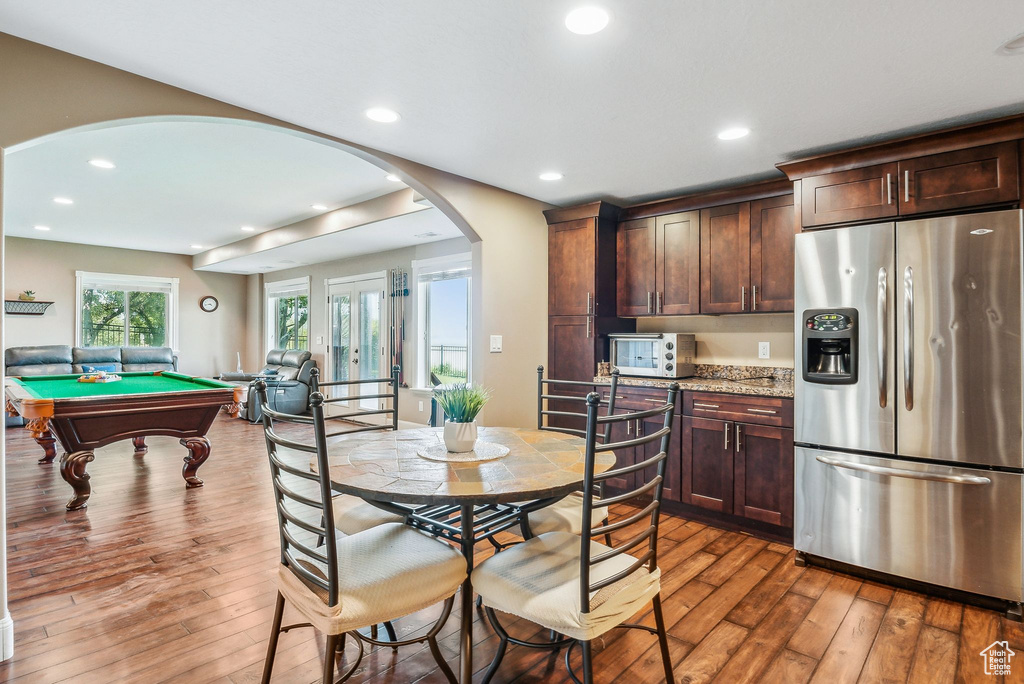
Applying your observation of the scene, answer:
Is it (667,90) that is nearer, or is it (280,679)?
(280,679)

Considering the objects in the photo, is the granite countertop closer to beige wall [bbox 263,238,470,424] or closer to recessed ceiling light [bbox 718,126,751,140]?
recessed ceiling light [bbox 718,126,751,140]

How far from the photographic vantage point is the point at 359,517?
2105 millimetres

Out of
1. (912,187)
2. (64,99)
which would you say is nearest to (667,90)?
(912,187)

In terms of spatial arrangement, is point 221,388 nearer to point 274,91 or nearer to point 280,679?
point 274,91

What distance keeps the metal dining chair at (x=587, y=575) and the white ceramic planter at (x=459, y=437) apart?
0.43 metres

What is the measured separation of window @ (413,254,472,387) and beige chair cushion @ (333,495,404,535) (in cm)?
389

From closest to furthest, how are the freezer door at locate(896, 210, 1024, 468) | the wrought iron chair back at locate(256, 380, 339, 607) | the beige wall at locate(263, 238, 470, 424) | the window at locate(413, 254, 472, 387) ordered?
the wrought iron chair back at locate(256, 380, 339, 607) → the freezer door at locate(896, 210, 1024, 468) → the window at locate(413, 254, 472, 387) → the beige wall at locate(263, 238, 470, 424)

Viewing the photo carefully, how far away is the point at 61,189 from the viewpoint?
497 cm

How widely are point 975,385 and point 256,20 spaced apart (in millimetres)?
3444

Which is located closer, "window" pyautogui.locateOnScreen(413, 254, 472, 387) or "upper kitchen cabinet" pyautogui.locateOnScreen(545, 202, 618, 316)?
"upper kitchen cabinet" pyautogui.locateOnScreen(545, 202, 618, 316)

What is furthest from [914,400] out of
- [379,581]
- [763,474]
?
[379,581]

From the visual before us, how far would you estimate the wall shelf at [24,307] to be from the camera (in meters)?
7.25

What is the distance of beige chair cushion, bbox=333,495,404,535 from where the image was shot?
2.08 m

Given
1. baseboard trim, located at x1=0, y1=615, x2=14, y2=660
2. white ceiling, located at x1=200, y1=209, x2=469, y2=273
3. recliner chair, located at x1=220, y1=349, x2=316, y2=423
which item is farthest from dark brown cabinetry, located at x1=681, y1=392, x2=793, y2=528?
recliner chair, located at x1=220, y1=349, x2=316, y2=423
